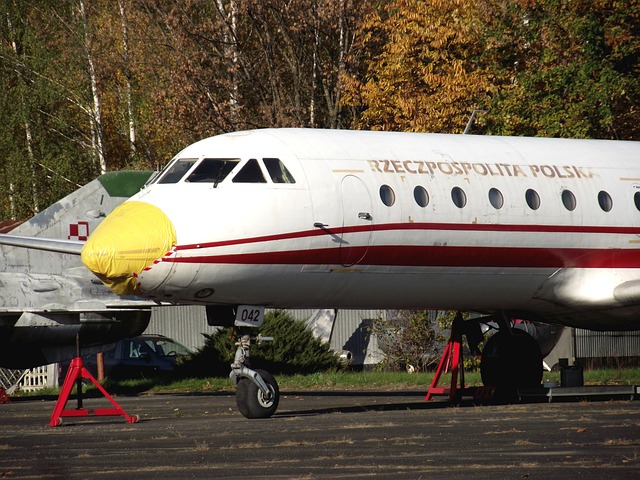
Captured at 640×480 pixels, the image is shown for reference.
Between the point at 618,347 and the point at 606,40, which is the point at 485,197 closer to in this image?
the point at 606,40

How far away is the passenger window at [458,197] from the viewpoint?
58.4 ft

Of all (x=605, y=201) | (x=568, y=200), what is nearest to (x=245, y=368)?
(x=568, y=200)

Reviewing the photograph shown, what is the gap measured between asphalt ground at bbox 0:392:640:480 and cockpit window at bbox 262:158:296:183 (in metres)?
3.37

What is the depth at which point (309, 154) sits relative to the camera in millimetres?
17016

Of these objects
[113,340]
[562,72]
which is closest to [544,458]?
[113,340]

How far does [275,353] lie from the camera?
1157 inches

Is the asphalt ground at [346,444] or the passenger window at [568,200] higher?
the passenger window at [568,200]

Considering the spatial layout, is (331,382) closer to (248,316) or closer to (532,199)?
(532,199)

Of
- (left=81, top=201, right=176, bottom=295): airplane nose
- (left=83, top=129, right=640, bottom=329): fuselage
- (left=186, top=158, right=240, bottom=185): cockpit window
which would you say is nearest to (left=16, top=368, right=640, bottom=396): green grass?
(left=83, top=129, right=640, bottom=329): fuselage

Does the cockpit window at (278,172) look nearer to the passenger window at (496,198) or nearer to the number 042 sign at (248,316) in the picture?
the number 042 sign at (248,316)

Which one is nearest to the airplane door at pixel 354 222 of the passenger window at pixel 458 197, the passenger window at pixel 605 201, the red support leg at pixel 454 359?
the passenger window at pixel 458 197

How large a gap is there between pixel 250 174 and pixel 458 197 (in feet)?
10.9

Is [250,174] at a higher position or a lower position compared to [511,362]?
higher

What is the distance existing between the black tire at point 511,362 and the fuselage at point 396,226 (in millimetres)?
835
